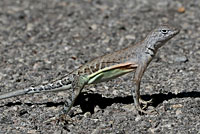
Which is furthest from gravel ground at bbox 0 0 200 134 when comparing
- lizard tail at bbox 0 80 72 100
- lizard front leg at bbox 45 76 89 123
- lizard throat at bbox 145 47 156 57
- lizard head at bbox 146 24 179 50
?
lizard head at bbox 146 24 179 50

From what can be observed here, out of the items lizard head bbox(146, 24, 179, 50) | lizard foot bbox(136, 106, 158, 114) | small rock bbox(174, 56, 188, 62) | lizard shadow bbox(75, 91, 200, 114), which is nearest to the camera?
lizard head bbox(146, 24, 179, 50)

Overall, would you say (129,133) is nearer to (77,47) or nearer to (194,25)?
(77,47)

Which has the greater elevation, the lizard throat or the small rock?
the lizard throat

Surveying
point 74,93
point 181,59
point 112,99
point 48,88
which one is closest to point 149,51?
point 112,99

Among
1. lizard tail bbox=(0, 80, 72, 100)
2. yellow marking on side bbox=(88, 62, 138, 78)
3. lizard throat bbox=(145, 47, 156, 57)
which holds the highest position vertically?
lizard throat bbox=(145, 47, 156, 57)

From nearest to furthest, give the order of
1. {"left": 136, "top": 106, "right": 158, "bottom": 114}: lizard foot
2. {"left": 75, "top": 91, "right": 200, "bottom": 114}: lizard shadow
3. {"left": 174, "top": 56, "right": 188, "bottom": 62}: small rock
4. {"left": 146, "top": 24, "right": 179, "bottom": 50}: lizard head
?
1. {"left": 146, "top": 24, "right": 179, "bottom": 50}: lizard head
2. {"left": 136, "top": 106, "right": 158, "bottom": 114}: lizard foot
3. {"left": 75, "top": 91, "right": 200, "bottom": 114}: lizard shadow
4. {"left": 174, "top": 56, "right": 188, "bottom": 62}: small rock

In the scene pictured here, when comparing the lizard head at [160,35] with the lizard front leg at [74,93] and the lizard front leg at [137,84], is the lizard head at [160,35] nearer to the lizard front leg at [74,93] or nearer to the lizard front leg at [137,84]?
the lizard front leg at [137,84]

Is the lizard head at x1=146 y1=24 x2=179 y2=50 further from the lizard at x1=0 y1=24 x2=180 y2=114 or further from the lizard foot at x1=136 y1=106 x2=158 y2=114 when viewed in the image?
the lizard foot at x1=136 y1=106 x2=158 y2=114

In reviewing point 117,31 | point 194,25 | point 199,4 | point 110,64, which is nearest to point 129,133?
point 110,64
